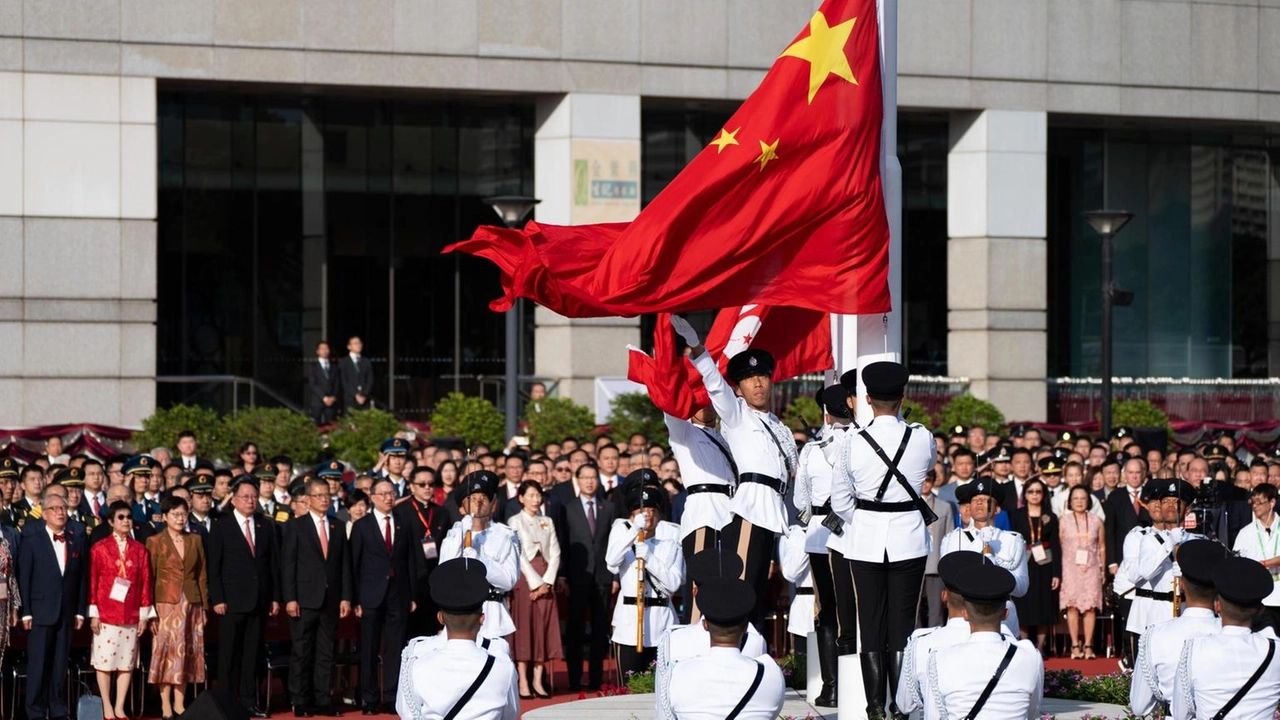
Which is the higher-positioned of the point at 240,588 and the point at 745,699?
the point at 745,699

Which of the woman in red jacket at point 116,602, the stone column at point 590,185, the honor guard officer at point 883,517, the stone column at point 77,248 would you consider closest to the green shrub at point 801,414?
the stone column at point 590,185

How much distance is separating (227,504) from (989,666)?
901 cm

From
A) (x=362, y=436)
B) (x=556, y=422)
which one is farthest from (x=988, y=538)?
(x=556, y=422)

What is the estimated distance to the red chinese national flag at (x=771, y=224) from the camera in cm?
1141

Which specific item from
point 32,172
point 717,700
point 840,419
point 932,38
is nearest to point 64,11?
point 32,172

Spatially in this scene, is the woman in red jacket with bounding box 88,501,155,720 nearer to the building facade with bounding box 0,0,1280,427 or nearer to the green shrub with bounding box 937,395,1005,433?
the building facade with bounding box 0,0,1280,427

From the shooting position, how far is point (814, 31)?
38.7 feet

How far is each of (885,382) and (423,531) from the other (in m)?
6.16

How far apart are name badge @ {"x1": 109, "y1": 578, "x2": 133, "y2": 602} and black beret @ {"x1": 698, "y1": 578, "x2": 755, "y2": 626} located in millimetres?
7763

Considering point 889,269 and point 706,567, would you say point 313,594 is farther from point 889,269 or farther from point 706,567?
point 706,567

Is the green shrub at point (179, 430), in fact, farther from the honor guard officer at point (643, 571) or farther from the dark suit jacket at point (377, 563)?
the honor guard officer at point (643, 571)

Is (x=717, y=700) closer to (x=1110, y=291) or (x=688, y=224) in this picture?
(x=688, y=224)

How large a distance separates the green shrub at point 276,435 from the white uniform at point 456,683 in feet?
48.3

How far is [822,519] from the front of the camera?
38.2 ft
